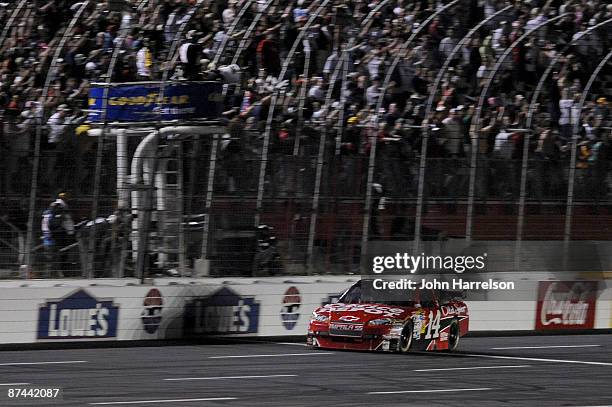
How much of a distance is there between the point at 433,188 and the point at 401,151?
0.77 m

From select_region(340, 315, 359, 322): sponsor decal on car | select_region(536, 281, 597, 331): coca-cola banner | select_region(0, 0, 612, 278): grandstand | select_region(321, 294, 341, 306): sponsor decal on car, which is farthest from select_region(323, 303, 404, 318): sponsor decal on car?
select_region(536, 281, 597, 331): coca-cola banner

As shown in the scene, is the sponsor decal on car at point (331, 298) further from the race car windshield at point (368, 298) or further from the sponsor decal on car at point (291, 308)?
the race car windshield at point (368, 298)

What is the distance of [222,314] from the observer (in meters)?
17.2

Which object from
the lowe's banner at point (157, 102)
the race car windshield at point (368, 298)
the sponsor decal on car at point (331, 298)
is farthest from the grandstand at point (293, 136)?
the race car windshield at point (368, 298)

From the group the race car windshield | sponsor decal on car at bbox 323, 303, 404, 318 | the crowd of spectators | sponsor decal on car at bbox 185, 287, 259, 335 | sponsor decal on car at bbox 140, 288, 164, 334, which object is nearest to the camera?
sponsor decal on car at bbox 323, 303, 404, 318

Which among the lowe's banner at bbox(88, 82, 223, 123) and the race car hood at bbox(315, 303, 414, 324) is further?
the lowe's banner at bbox(88, 82, 223, 123)

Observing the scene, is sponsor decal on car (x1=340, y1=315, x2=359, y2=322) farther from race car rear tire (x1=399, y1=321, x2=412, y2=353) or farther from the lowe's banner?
the lowe's banner

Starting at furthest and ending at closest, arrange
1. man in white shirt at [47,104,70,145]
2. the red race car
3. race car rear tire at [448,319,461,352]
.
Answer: race car rear tire at [448,319,461,352] < man in white shirt at [47,104,70,145] < the red race car

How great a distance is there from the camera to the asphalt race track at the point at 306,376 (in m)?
10.8

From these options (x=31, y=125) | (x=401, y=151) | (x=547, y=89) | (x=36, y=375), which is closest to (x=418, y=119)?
(x=401, y=151)

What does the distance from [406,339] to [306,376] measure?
129 inches

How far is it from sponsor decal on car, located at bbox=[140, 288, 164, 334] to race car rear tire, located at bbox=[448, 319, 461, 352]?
3.95 metres

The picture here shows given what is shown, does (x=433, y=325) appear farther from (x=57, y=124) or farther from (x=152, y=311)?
(x=57, y=124)

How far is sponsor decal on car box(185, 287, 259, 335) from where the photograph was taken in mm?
16969
